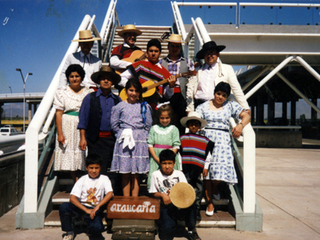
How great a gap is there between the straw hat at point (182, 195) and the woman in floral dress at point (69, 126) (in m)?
1.29

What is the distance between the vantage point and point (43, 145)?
407cm

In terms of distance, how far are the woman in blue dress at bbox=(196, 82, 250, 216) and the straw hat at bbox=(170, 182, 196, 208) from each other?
59 cm

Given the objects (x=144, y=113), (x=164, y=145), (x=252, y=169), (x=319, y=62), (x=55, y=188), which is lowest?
(x=55, y=188)

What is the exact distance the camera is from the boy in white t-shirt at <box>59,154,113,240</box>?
126 inches

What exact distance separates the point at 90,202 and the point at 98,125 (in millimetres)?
961

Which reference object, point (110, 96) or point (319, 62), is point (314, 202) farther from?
point (319, 62)

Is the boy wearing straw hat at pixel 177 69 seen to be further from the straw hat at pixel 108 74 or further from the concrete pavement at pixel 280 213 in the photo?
the concrete pavement at pixel 280 213

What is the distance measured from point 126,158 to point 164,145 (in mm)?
493

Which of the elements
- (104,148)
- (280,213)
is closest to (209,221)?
(280,213)

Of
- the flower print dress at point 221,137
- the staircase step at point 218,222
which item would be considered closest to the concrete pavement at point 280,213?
the staircase step at point 218,222

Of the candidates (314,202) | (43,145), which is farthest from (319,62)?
(43,145)

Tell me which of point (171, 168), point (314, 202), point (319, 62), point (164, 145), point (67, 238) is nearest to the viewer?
point (67, 238)

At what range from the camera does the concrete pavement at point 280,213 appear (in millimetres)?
3373

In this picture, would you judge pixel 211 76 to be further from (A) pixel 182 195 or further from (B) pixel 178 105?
(A) pixel 182 195
